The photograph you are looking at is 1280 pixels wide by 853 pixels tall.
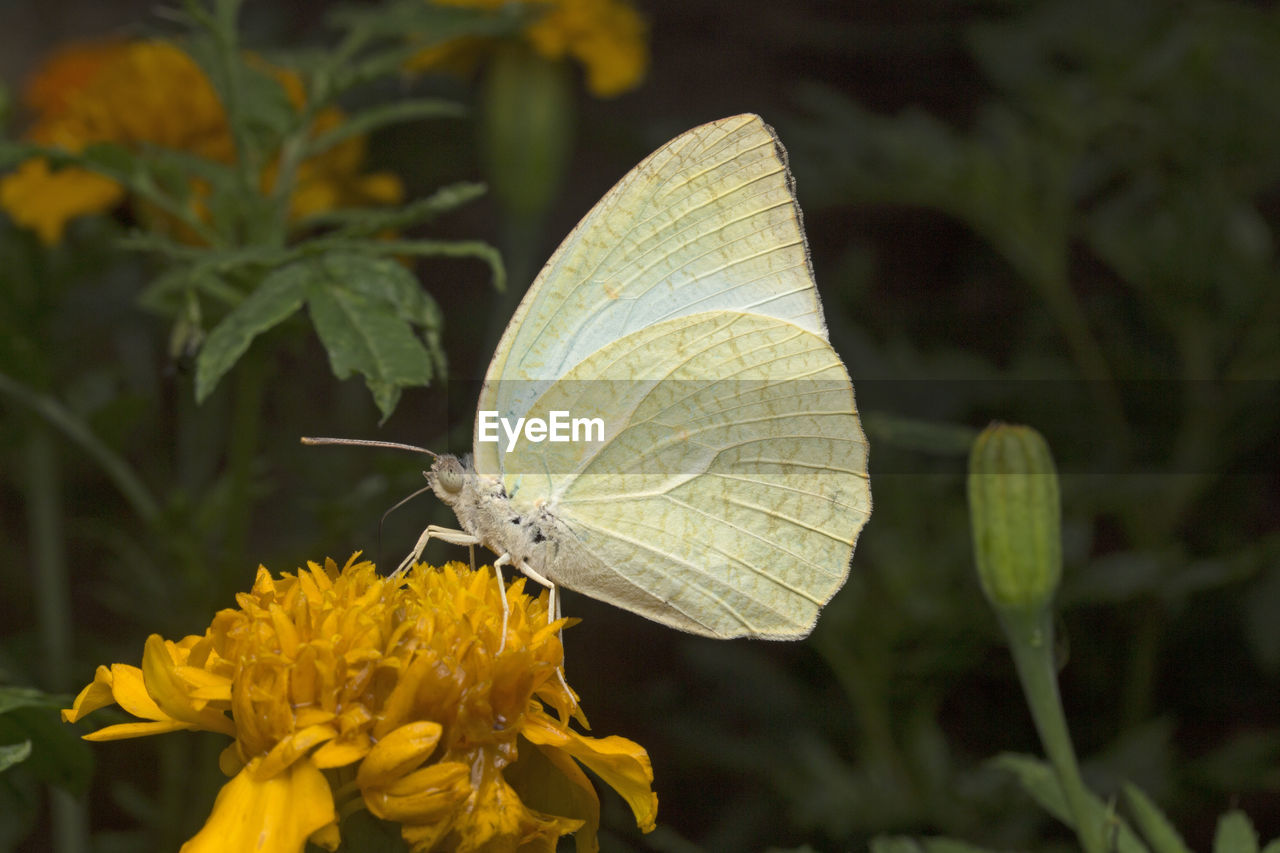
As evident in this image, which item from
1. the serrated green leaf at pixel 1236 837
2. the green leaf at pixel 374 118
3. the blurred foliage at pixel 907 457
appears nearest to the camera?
the serrated green leaf at pixel 1236 837

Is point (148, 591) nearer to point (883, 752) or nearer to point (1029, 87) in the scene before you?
point (883, 752)

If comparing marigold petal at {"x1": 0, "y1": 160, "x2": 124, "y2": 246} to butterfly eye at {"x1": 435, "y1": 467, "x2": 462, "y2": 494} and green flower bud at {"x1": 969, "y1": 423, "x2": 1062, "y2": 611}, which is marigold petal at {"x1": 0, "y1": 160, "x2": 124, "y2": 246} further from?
green flower bud at {"x1": 969, "y1": 423, "x2": 1062, "y2": 611}

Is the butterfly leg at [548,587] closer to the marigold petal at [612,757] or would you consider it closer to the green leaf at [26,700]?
the marigold petal at [612,757]

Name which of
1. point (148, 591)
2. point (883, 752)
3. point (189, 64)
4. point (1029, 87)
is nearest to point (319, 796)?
point (148, 591)

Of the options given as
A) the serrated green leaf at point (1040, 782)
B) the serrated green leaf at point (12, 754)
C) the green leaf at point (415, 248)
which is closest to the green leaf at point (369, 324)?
the green leaf at point (415, 248)

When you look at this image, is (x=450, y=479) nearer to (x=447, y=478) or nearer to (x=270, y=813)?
(x=447, y=478)

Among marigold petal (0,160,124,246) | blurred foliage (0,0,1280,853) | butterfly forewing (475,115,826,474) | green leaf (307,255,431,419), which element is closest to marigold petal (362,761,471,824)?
green leaf (307,255,431,419)
